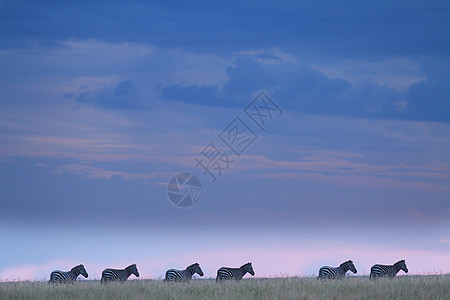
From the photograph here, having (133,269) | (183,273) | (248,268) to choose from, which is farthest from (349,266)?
(133,269)

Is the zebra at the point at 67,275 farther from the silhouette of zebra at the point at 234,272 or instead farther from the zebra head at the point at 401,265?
the zebra head at the point at 401,265

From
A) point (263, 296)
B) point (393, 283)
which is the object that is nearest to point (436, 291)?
point (393, 283)

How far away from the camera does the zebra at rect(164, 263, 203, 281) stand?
1123 inches

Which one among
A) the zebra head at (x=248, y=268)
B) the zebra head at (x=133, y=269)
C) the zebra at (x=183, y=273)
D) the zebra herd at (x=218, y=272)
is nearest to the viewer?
the zebra herd at (x=218, y=272)

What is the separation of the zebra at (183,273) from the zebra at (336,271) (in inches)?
205

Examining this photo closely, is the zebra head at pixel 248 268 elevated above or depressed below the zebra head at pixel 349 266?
below

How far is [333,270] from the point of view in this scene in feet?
97.8

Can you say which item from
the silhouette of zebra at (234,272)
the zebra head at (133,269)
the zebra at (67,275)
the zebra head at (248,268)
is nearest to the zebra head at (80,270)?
the zebra at (67,275)

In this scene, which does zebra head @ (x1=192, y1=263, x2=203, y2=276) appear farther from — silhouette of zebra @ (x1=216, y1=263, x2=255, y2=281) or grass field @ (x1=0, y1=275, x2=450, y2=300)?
grass field @ (x1=0, y1=275, x2=450, y2=300)

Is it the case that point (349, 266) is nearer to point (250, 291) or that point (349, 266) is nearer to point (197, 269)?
point (197, 269)

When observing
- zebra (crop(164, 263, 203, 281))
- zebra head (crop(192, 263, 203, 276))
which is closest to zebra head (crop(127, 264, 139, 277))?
zebra (crop(164, 263, 203, 281))

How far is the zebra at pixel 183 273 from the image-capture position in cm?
2853

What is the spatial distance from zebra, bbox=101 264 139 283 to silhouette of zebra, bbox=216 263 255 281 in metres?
3.52

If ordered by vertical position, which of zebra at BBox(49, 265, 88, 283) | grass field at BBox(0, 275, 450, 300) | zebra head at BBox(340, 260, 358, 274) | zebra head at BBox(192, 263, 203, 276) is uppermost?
zebra head at BBox(340, 260, 358, 274)
